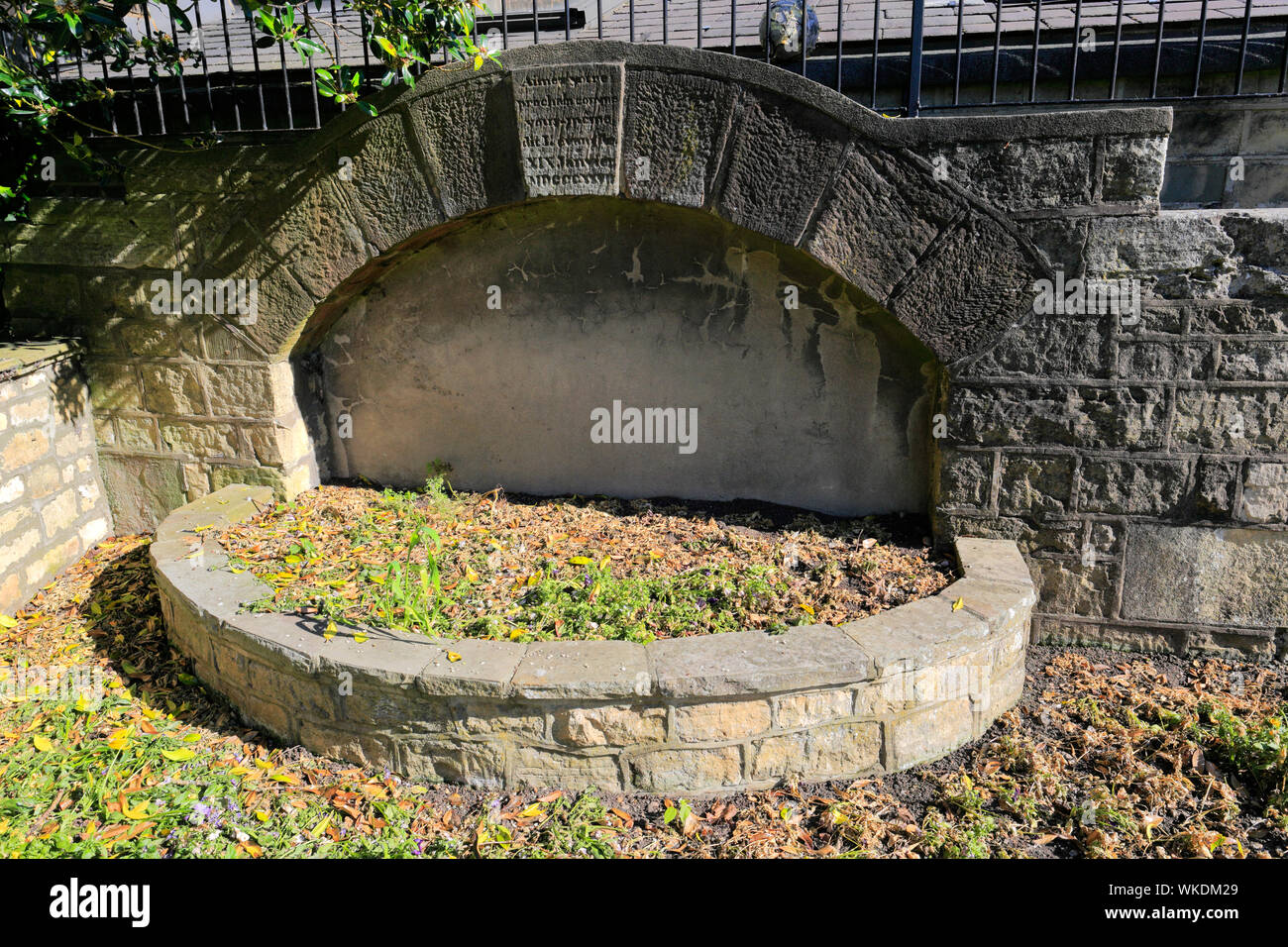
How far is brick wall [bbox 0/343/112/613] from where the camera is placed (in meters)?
4.07

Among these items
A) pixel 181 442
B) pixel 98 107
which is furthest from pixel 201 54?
pixel 181 442

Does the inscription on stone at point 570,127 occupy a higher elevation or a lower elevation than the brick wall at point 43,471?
higher

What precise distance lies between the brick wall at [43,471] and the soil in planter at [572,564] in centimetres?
104

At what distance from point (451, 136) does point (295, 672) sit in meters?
2.13

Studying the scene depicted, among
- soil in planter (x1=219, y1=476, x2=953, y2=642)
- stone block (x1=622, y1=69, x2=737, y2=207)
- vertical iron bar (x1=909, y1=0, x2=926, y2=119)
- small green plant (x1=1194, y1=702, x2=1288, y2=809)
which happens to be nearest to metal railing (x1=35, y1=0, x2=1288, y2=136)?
vertical iron bar (x1=909, y1=0, x2=926, y2=119)

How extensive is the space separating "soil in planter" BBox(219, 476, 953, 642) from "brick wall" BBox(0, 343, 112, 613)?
3.42 feet

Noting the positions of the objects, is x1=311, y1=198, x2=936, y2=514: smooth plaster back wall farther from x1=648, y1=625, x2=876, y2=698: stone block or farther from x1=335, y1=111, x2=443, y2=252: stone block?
x1=648, y1=625, x2=876, y2=698: stone block

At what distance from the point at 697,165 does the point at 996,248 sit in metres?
1.14

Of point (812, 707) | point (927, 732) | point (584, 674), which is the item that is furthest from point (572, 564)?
point (927, 732)

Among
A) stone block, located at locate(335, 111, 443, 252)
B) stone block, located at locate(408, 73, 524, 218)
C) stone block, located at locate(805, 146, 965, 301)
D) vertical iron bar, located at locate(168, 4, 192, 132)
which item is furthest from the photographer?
vertical iron bar, located at locate(168, 4, 192, 132)

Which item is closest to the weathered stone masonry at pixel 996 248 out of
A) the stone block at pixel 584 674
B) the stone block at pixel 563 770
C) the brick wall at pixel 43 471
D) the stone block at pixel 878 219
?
the stone block at pixel 878 219

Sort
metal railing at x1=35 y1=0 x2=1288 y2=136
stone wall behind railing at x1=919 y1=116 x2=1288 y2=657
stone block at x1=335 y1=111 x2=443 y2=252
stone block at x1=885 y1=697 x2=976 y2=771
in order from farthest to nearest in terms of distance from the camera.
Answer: metal railing at x1=35 y1=0 x2=1288 y2=136 < stone block at x1=335 y1=111 x2=443 y2=252 < stone wall behind railing at x1=919 y1=116 x2=1288 y2=657 < stone block at x1=885 y1=697 x2=976 y2=771

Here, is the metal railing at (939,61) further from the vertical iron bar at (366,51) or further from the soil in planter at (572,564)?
the soil in planter at (572,564)

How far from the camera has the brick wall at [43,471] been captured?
407 centimetres
